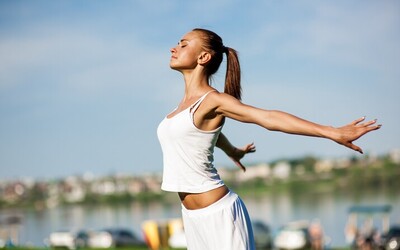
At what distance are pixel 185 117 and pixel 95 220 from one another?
99029mm

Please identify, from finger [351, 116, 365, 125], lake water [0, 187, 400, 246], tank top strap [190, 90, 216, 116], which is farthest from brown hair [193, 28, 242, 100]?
lake water [0, 187, 400, 246]

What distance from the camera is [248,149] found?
5.10 metres

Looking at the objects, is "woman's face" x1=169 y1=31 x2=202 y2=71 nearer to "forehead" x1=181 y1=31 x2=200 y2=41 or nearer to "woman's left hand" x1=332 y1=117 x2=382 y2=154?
"forehead" x1=181 y1=31 x2=200 y2=41

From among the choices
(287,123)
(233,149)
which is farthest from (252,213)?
(287,123)

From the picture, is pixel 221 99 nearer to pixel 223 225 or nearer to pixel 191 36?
pixel 191 36

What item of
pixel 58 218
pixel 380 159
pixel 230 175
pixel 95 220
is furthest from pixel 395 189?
pixel 58 218

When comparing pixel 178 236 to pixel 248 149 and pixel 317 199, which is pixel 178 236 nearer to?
pixel 248 149

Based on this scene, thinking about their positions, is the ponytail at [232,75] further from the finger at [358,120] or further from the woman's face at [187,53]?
the finger at [358,120]

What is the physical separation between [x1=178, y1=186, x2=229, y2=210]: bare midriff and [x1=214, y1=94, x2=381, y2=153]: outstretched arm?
39cm

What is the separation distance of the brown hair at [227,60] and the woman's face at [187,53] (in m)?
0.04

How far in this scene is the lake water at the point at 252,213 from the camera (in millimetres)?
64562

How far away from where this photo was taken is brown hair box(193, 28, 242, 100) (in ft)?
14.0

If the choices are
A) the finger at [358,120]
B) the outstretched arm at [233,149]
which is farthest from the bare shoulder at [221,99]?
the outstretched arm at [233,149]

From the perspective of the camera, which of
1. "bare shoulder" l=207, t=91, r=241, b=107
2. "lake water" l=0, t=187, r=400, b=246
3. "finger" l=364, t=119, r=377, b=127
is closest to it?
"finger" l=364, t=119, r=377, b=127
